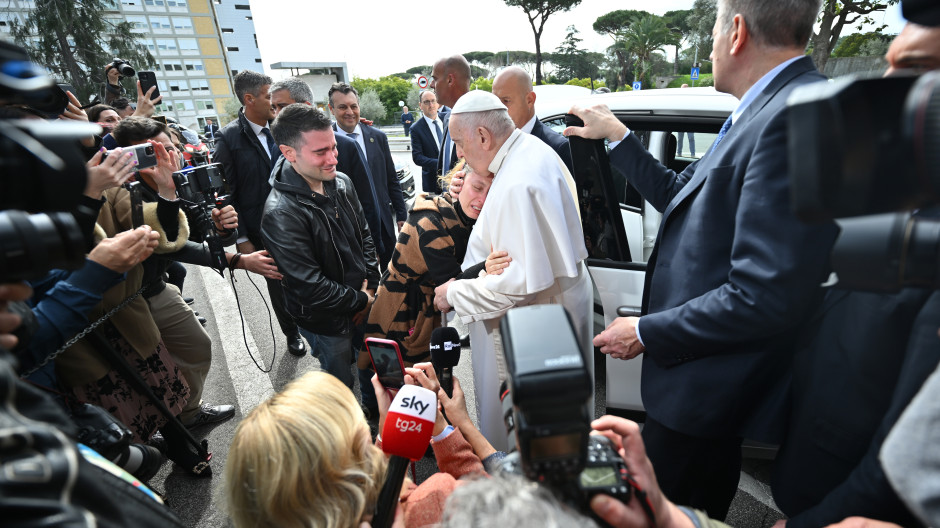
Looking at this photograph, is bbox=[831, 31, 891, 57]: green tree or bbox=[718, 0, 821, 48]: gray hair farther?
bbox=[831, 31, 891, 57]: green tree

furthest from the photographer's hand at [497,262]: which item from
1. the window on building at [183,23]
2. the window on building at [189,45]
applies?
the window on building at [183,23]

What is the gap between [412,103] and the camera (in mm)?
59406

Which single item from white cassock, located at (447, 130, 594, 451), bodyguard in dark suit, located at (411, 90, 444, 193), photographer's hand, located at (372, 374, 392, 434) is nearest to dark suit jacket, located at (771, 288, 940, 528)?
white cassock, located at (447, 130, 594, 451)

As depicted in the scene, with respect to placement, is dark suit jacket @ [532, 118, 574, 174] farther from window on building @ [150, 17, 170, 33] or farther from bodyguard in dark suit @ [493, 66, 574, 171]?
window on building @ [150, 17, 170, 33]

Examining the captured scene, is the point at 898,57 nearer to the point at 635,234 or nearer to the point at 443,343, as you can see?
the point at 443,343

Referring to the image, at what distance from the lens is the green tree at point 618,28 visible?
5217 centimetres

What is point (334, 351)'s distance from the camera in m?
2.69

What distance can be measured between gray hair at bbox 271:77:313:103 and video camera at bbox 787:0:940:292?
4.18 m

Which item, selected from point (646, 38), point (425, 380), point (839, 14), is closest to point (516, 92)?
point (425, 380)

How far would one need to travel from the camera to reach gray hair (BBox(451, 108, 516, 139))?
2025 millimetres

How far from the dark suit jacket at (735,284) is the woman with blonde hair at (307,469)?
859 mm

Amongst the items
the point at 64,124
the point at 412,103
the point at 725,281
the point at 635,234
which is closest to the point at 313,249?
the point at 64,124

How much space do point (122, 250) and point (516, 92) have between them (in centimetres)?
284

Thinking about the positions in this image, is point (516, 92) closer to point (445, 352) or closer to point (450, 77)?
point (450, 77)
